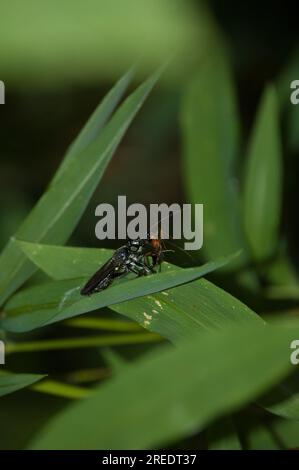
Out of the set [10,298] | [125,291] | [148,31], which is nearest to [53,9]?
[148,31]

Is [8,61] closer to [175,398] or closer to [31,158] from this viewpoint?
[175,398]

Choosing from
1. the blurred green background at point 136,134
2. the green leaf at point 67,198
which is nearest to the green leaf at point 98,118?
the green leaf at point 67,198

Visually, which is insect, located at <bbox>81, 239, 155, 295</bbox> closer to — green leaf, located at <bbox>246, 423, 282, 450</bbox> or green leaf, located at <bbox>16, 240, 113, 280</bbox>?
green leaf, located at <bbox>16, 240, 113, 280</bbox>

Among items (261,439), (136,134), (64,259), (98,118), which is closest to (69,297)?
(64,259)

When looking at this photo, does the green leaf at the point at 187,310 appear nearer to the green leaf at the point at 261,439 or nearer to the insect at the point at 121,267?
the insect at the point at 121,267

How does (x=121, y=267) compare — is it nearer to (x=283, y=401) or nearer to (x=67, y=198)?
(x=67, y=198)
